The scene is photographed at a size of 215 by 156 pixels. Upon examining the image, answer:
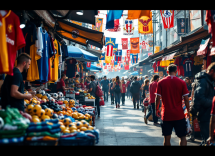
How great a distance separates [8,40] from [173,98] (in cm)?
357

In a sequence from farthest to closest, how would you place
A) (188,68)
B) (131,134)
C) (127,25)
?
(127,25), (188,68), (131,134)

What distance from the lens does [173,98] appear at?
4680mm

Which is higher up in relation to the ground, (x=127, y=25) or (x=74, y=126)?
(x=127, y=25)

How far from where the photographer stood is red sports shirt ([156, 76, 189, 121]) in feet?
15.2

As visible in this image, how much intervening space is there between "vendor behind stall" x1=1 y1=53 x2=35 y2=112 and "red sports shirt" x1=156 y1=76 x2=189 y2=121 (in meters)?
3.01

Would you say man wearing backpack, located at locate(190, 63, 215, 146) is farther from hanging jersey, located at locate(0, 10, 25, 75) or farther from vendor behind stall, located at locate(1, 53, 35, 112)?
hanging jersey, located at locate(0, 10, 25, 75)

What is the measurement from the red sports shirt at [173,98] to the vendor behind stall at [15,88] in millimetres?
3007

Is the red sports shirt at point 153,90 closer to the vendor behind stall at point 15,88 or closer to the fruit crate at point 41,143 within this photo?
the vendor behind stall at point 15,88

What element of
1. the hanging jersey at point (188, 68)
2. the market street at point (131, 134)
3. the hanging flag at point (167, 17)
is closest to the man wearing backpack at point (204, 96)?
the market street at point (131, 134)

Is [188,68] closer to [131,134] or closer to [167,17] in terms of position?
[167,17]

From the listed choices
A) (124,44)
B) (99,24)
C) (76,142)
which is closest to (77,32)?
(76,142)

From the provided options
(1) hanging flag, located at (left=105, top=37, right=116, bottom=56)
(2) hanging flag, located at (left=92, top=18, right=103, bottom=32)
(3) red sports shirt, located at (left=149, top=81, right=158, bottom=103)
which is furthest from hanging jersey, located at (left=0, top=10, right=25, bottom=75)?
(1) hanging flag, located at (left=105, top=37, right=116, bottom=56)

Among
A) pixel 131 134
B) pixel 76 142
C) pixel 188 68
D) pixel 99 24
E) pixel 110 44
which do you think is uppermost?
pixel 99 24
